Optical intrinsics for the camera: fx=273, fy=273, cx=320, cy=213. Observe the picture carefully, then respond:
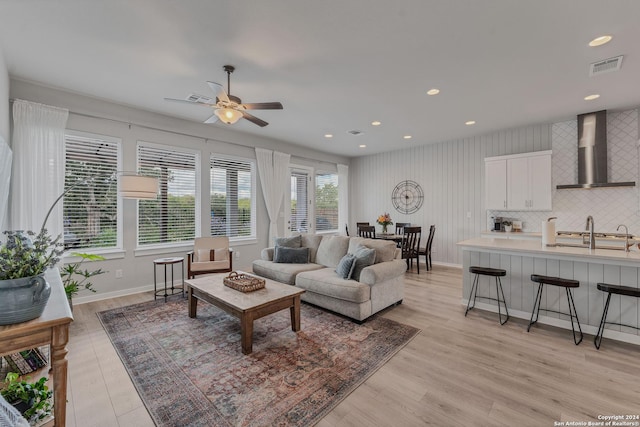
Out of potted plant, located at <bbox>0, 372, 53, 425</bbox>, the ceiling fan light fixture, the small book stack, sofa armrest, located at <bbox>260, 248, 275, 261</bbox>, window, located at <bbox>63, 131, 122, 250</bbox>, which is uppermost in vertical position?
the ceiling fan light fixture

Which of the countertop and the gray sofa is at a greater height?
the countertop

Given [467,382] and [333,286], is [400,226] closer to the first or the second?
[333,286]

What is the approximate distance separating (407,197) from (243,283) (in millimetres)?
5365

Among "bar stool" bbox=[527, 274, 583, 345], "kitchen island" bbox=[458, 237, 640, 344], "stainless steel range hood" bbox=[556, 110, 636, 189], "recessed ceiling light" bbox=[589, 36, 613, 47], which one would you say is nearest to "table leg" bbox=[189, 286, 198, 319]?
"kitchen island" bbox=[458, 237, 640, 344]

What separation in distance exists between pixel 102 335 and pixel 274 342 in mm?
1879

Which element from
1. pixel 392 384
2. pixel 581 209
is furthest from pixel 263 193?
pixel 581 209

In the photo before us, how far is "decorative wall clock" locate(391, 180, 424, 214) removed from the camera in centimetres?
700

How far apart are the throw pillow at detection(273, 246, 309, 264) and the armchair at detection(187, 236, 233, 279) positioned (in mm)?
764

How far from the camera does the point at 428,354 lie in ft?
8.39

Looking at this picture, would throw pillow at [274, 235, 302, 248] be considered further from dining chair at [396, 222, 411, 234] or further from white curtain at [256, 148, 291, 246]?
dining chair at [396, 222, 411, 234]

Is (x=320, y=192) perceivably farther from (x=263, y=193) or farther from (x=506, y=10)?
(x=506, y=10)

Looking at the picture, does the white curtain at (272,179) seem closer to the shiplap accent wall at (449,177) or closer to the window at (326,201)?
the window at (326,201)

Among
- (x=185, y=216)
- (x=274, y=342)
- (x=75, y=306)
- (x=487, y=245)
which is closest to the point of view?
(x=274, y=342)

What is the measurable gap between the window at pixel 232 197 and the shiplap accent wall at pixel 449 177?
3694 mm
